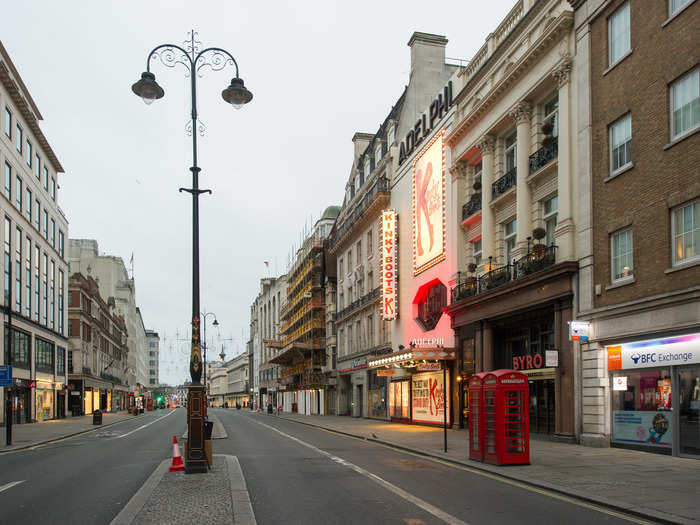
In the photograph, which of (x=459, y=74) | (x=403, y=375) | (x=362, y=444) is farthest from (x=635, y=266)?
(x=403, y=375)

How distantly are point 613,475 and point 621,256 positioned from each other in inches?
319

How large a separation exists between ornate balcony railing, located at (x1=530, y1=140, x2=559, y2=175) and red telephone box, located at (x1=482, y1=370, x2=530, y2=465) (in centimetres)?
1070

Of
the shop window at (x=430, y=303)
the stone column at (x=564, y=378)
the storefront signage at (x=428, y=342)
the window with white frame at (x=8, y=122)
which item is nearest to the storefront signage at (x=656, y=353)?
the stone column at (x=564, y=378)

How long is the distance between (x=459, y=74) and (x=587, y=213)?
14.1m

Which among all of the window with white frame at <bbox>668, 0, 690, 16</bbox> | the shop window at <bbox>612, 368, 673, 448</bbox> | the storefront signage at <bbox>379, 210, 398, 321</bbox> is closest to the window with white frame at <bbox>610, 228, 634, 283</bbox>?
the shop window at <bbox>612, 368, 673, 448</bbox>

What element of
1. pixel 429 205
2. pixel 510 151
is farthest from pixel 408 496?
pixel 429 205

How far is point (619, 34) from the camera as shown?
70.5 ft

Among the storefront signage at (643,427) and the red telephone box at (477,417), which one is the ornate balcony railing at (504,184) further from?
the red telephone box at (477,417)

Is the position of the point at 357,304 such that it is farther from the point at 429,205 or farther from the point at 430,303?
the point at 429,205

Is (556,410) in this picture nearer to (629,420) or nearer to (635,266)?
(629,420)

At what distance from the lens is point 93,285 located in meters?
85.6

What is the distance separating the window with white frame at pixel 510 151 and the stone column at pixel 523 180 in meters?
2.00

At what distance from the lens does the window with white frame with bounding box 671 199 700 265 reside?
17.7 m

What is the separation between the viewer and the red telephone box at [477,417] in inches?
696
